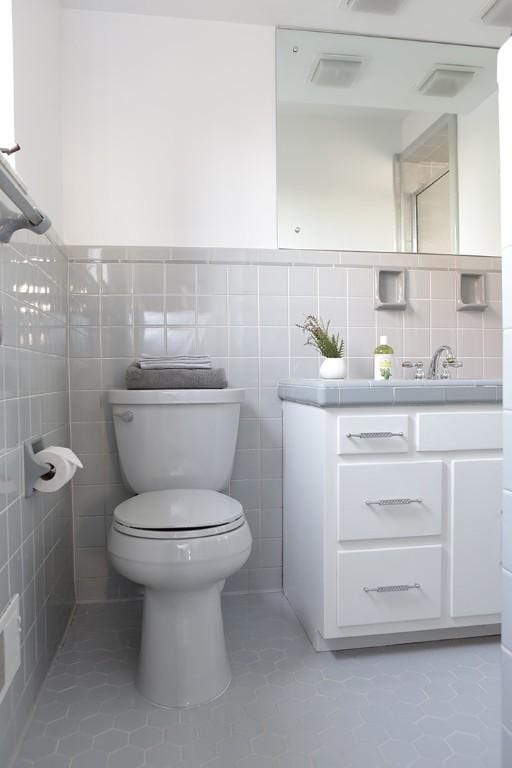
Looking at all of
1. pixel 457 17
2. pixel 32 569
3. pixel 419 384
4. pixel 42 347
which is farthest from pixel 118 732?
pixel 457 17

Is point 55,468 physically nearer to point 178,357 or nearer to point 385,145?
point 178,357

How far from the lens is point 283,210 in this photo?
6.29ft

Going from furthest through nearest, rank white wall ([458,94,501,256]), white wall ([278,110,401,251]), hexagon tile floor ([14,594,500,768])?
white wall ([458,94,501,256])
white wall ([278,110,401,251])
hexagon tile floor ([14,594,500,768])

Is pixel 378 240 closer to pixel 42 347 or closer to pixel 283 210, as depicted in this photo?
pixel 283 210

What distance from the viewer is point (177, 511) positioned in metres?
1.28

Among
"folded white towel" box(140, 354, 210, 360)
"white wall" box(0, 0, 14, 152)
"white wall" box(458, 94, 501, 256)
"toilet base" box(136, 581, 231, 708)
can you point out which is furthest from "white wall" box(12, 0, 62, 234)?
"white wall" box(458, 94, 501, 256)

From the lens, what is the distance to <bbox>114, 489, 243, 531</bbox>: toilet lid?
1.23 m

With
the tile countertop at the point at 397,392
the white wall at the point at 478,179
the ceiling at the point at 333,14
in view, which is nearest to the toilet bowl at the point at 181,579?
the tile countertop at the point at 397,392

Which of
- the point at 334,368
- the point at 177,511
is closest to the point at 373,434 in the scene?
the point at 334,368

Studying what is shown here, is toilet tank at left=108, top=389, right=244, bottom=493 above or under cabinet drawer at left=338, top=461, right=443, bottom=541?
above

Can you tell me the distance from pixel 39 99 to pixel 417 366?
1517mm

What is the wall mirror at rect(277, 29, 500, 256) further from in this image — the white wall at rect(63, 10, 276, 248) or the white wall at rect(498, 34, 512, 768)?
the white wall at rect(498, 34, 512, 768)

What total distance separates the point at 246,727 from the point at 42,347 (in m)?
1.09

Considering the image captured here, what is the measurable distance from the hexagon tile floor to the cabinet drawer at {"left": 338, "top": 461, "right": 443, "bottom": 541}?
37cm
